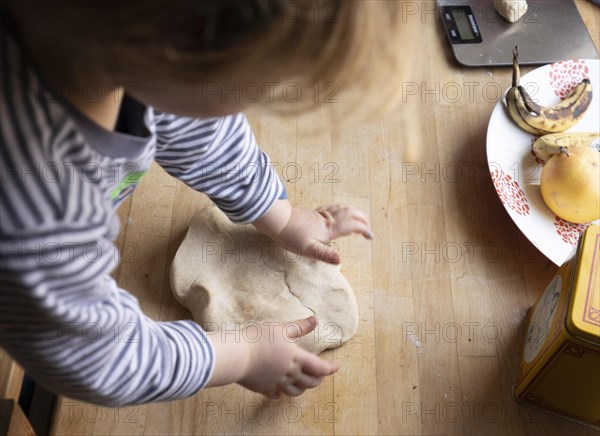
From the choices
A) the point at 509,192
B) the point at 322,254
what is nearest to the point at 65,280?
the point at 322,254

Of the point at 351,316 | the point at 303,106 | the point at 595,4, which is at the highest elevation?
the point at 303,106

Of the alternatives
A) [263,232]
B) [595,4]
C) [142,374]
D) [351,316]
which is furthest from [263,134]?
[595,4]

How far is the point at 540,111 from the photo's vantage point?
705 mm

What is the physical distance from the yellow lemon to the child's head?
359 mm

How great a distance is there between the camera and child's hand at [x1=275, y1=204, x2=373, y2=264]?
616mm

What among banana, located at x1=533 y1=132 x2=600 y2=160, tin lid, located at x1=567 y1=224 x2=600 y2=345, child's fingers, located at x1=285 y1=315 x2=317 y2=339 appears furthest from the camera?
banana, located at x1=533 y1=132 x2=600 y2=160

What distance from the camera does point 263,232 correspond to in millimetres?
623

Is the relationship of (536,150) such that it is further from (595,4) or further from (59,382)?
(59,382)

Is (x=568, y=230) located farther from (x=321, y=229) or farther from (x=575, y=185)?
(x=321, y=229)

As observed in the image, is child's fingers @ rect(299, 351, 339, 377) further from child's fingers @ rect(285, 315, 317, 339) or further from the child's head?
the child's head

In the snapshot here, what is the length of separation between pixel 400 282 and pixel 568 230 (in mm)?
187

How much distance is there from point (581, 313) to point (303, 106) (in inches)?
9.8

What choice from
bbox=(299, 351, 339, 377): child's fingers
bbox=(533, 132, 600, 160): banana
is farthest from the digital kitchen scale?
bbox=(299, 351, 339, 377): child's fingers

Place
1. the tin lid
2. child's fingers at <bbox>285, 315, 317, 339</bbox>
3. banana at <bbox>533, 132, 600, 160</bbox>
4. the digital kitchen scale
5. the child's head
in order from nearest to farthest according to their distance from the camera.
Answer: the child's head → the tin lid → child's fingers at <bbox>285, 315, 317, 339</bbox> → banana at <bbox>533, 132, 600, 160</bbox> → the digital kitchen scale
